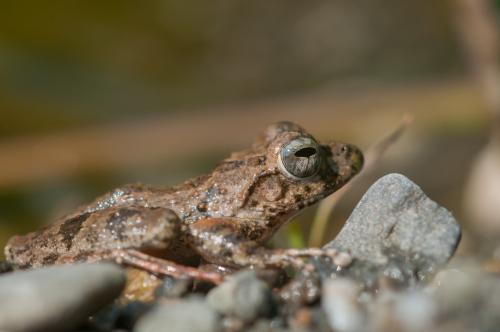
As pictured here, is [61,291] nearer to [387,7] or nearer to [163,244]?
[163,244]

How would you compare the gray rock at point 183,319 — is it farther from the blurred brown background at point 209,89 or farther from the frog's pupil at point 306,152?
the blurred brown background at point 209,89

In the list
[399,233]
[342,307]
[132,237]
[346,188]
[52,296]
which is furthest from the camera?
[346,188]

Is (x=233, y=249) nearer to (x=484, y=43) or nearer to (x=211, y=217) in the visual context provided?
(x=211, y=217)

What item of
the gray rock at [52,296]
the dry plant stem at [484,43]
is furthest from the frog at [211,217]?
the dry plant stem at [484,43]

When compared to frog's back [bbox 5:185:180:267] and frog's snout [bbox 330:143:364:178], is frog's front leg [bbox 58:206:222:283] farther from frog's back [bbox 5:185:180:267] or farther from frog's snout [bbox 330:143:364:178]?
frog's snout [bbox 330:143:364:178]

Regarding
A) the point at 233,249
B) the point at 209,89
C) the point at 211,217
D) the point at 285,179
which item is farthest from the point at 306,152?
the point at 209,89

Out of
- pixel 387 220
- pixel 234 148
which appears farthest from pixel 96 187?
pixel 387 220

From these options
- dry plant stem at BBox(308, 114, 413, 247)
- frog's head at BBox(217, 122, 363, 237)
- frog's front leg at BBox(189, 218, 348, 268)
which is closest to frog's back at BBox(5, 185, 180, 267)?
frog's front leg at BBox(189, 218, 348, 268)

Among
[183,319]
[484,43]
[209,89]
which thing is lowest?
[183,319]
